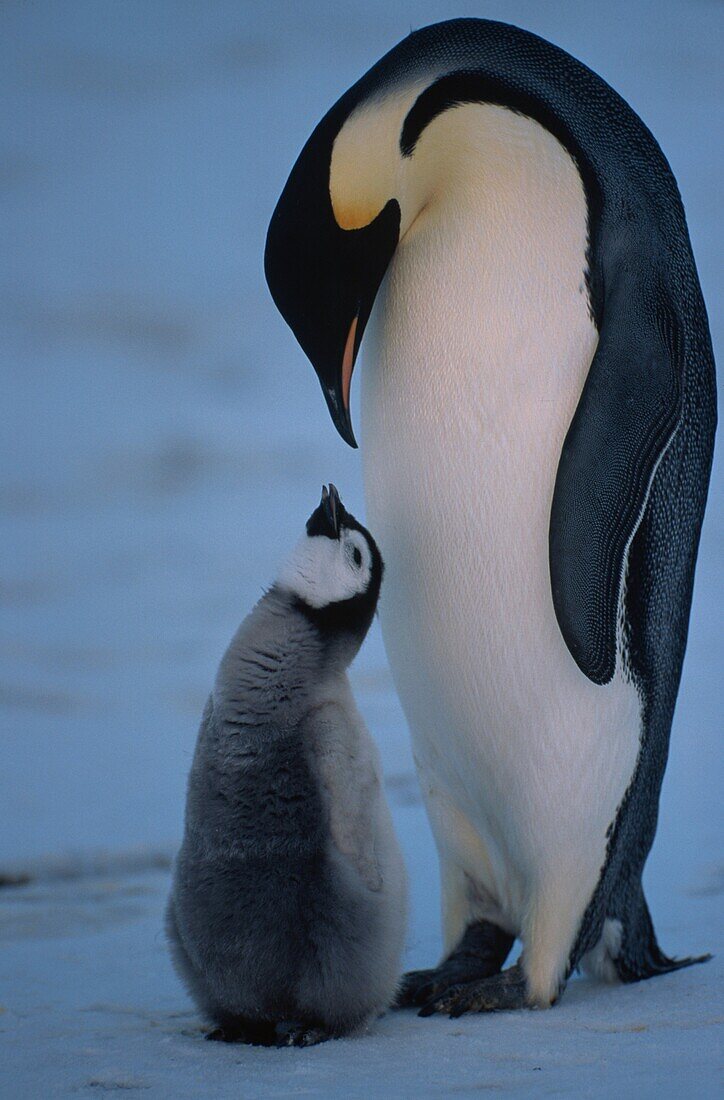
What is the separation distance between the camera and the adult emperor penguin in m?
1.29

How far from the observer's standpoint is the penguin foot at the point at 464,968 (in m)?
1.29

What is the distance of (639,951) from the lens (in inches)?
55.8

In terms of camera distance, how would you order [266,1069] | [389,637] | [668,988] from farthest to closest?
1. [389,637]
2. [668,988]
3. [266,1069]

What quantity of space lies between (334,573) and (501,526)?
9.9 inches

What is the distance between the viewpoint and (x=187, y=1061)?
3.35ft

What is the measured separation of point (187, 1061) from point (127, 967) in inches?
18.0

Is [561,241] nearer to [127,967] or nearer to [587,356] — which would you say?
[587,356]

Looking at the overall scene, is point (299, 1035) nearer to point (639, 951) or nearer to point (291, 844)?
point (291, 844)

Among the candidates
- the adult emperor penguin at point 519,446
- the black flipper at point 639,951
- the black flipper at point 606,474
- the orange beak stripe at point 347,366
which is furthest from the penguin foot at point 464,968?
the orange beak stripe at point 347,366

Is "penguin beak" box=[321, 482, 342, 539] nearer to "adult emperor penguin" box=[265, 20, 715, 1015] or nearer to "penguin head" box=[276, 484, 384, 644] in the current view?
"penguin head" box=[276, 484, 384, 644]

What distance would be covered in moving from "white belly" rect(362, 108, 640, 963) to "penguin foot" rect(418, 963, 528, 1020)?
7 cm

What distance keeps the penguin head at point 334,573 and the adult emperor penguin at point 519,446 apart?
0.65 ft

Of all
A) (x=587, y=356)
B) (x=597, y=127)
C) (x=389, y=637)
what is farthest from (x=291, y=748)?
(x=597, y=127)

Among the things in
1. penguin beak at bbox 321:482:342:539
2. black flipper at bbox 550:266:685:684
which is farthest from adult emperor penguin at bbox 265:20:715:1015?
penguin beak at bbox 321:482:342:539
